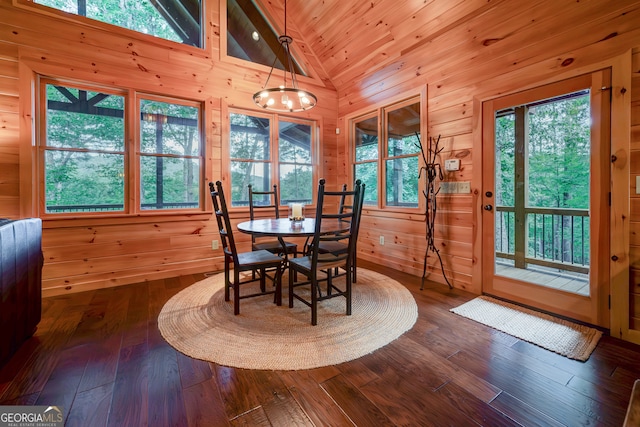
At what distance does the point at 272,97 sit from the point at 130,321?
7.89 ft

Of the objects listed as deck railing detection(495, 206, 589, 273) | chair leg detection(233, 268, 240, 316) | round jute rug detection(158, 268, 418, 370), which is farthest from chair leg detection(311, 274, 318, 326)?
deck railing detection(495, 206, 589, 273)

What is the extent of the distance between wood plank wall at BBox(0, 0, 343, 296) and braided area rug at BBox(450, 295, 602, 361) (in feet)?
9.51

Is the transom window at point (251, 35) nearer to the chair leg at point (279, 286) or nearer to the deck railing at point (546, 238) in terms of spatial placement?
the chair leg at point (279, 286)

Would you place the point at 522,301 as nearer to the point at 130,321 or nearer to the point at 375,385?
the point at 375,385

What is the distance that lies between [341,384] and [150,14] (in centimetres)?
439

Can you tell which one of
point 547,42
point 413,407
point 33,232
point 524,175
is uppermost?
point 547,42

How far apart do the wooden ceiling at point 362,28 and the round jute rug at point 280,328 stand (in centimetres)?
288

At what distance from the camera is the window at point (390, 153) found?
352 cm

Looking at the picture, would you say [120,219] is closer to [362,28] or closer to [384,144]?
[384,144]

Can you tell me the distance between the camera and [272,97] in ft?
9.35

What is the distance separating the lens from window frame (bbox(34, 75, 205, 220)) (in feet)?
9.18

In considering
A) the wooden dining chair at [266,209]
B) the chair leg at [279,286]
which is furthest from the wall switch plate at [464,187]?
the chair leg at [279,286]

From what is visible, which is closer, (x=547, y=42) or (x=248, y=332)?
(x=248, y=332)

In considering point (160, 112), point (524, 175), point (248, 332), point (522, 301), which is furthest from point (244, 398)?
point (160, 112)
